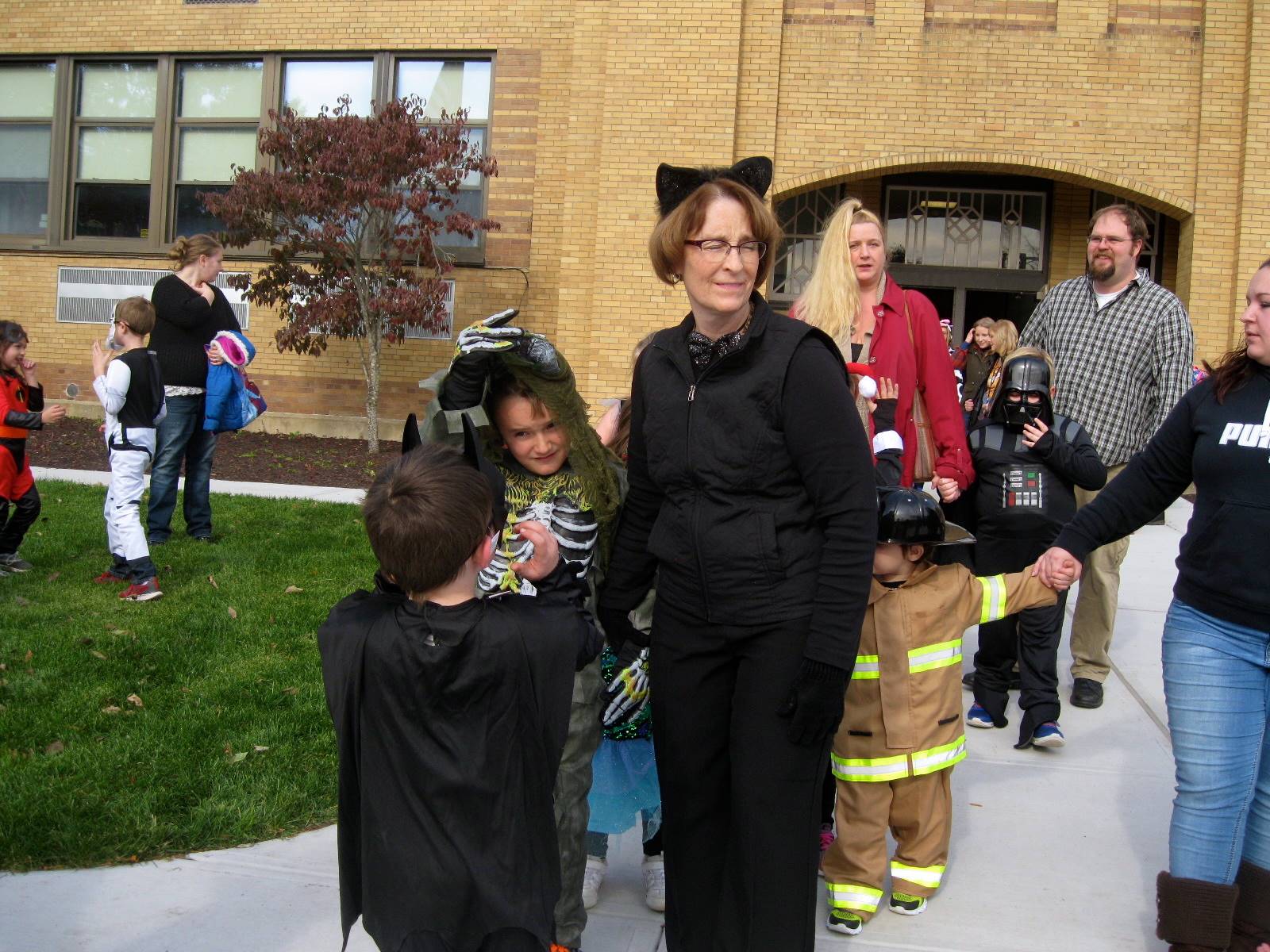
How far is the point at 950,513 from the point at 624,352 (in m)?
8.67

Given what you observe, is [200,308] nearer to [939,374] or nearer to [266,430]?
[939,374]

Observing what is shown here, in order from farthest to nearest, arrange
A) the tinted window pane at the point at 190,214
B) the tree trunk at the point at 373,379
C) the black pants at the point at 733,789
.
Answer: the tinted window pane at the point at 190,214 → the tree trunk at the point at 373,379 → the black pants at the point at 733,789

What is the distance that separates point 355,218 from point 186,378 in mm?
5657

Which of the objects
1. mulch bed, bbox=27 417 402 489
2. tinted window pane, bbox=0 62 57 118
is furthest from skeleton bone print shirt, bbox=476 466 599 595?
tinted window pane, bbox=0 62 57 118

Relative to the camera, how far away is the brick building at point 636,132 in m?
13.2

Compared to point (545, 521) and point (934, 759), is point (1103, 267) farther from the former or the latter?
point (545, 521)

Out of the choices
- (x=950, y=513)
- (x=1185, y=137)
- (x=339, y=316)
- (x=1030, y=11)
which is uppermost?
(x=1030, y=11)

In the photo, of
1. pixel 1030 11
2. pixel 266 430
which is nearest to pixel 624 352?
pixel 266 430

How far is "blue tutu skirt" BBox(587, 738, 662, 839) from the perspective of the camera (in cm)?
338

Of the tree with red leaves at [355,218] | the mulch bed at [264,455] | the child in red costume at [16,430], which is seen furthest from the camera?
the tree with red leaves at [355,218]

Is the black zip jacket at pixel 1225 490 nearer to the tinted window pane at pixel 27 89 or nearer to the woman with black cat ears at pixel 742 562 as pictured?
the woman with black cat ears at pixel 742 562

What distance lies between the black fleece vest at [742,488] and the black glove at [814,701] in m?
0.14

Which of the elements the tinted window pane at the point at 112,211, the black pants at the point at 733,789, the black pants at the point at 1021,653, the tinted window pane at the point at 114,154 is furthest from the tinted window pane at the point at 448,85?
the black pants at the point at 733,789

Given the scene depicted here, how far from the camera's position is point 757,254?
269 centimetres
